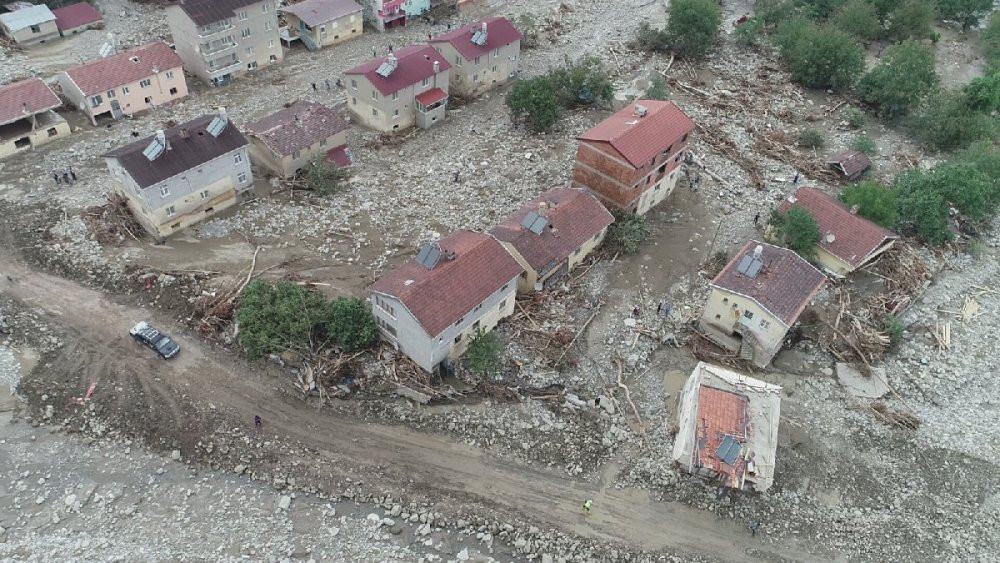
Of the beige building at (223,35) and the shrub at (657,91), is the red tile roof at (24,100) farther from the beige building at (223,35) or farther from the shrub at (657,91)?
the shrub at (657,91)

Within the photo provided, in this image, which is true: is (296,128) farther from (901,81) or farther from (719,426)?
(901,81)

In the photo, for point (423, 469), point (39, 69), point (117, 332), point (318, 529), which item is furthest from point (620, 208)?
point (39, 69)

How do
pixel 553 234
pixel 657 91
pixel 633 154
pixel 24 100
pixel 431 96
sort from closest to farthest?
pixel 553 234
pixel 633 154
pixel 24 100
pixel 431 96
pixel 657 91

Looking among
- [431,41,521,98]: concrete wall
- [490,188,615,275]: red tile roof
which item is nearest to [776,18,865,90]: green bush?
[431,41,521,98]: concrete wall

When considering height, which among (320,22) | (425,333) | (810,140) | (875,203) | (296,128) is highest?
(320,22)

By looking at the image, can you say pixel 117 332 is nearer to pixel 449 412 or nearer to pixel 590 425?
pixel 449 412

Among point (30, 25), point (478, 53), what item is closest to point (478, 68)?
point (478, 53)

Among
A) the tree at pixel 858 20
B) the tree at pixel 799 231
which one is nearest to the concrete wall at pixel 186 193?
the tree at pixel 799 231

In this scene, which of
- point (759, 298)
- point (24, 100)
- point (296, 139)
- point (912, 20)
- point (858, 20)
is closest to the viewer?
point (759, 298)
